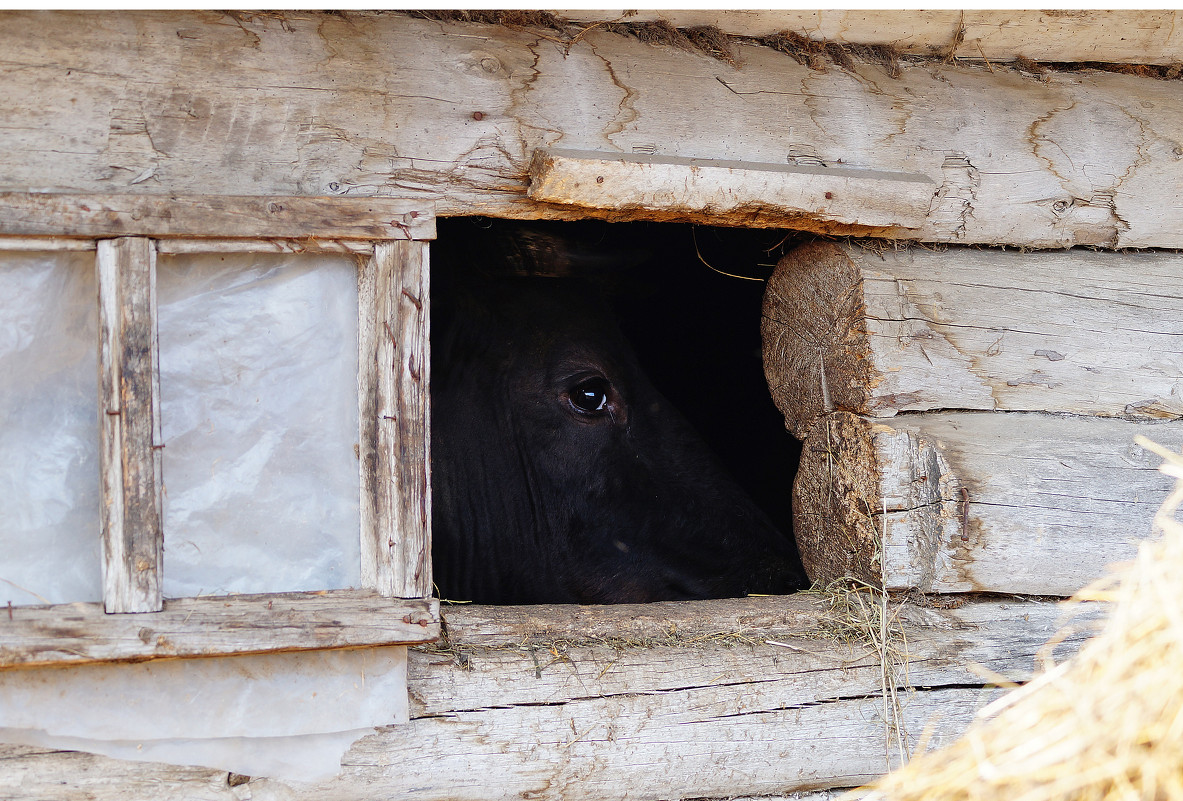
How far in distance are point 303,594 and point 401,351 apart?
54 centimetres

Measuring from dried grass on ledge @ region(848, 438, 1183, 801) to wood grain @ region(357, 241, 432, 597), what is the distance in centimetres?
110

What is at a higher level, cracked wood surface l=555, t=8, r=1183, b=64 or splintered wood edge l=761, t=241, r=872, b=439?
cracked wood surface l=555, t=8, r=1183, b=64

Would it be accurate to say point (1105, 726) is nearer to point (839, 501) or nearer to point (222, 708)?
point (839, 501)

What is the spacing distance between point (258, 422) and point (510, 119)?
2.91 ft

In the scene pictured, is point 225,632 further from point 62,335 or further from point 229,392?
point 62,335

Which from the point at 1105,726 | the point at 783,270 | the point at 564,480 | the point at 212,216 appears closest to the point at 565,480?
the point at 564,480

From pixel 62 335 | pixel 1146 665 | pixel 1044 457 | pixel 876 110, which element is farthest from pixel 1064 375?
pixel 62 335

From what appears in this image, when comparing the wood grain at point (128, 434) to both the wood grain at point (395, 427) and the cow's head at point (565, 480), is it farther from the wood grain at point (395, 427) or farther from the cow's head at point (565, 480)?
the cow's head at point (565, 480)

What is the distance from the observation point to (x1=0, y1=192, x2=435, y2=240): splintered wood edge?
1.81 m

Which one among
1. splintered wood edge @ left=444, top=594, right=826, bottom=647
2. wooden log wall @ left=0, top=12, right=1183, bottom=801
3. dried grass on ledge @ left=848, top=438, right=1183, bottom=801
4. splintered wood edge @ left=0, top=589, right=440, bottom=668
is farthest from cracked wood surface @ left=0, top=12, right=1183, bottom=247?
dried grass on ledge @ left=848, top=438, right=1183, bottom=801

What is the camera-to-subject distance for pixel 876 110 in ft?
8.20

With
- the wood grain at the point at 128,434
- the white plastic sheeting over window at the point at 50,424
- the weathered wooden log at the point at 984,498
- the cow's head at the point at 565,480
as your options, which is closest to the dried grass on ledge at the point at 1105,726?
the weathered wooden log at the point at 984,498

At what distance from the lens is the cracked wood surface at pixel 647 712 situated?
2004 mm

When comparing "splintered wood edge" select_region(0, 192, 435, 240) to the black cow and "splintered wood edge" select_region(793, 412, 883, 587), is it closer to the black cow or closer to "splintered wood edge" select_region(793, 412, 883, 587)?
"splintered wood edge" select_region(793, 412, 883, 587)
